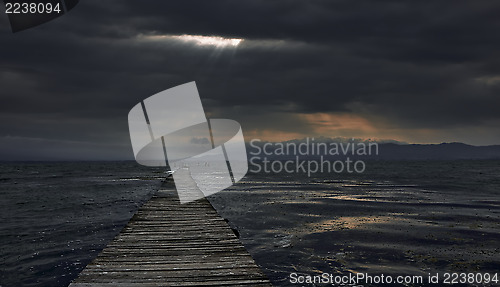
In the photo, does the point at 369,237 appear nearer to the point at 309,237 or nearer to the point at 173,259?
the point at 309,237

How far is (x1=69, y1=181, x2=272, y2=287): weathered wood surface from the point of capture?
16.8ft

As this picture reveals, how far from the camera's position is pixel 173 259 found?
6203 mm

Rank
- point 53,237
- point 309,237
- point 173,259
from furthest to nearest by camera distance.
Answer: point 53,237 < point 309,237 < point 173,259

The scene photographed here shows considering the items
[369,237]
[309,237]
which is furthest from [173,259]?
[369,237]

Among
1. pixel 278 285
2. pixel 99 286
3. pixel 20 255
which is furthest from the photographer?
pixel 20 255

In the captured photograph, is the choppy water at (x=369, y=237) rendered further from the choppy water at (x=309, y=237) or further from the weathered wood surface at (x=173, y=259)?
the weathered wood surface at (x=173, y=259)

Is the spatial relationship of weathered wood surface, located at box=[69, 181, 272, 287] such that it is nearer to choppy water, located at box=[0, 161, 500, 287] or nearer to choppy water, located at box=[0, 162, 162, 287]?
choppy water, located at box=[0, 161, 500, 287]

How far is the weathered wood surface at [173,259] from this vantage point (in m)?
5.12

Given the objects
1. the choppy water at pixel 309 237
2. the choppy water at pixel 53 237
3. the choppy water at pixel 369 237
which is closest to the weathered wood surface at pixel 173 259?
the choppy water at pixel 309 237

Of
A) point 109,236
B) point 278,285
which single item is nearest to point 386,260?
point 278,285

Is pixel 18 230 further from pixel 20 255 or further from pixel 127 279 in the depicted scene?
pixel 127 279

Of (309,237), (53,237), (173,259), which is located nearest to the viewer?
(173,259)

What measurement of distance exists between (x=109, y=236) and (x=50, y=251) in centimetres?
243

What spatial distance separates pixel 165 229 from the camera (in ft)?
29.5
